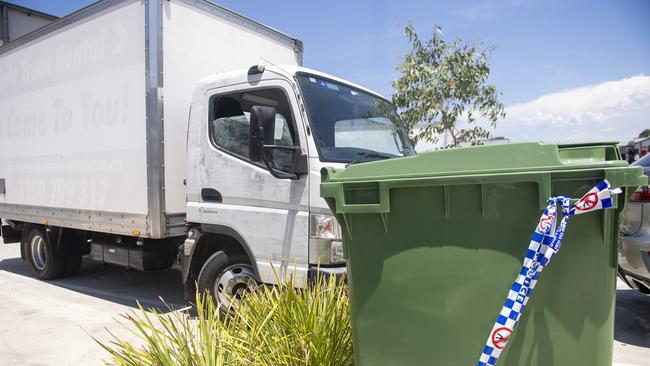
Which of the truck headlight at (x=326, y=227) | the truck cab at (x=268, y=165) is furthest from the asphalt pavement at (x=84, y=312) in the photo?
the truck headlight at (x=326, y=227)

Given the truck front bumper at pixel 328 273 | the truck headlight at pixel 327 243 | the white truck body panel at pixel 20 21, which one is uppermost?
the white truck body panel at pixel 20 21

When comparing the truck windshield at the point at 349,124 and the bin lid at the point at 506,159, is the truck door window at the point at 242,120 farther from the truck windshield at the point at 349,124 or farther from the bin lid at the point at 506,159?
the bin lid at the point at 506,159

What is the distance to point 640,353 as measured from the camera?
3.85m

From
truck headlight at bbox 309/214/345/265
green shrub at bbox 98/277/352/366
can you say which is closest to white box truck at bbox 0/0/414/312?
truck headlight at bbox 309/214/345/265

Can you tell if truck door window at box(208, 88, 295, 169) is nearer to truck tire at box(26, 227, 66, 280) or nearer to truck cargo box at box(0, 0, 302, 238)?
truck cargo box at box(0, 0, 302, 238)

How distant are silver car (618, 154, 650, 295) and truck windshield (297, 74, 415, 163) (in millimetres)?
2064

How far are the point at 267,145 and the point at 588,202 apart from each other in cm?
243

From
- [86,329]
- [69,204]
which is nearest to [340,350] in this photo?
[86,329]

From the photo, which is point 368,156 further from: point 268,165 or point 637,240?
point 637,240

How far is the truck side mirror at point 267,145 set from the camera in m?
3.53

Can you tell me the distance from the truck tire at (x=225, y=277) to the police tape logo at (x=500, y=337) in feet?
8.52

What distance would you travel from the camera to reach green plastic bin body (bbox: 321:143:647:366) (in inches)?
71.3

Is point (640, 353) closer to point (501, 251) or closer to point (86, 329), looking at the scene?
point (501, 251)

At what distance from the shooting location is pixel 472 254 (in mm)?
1912
